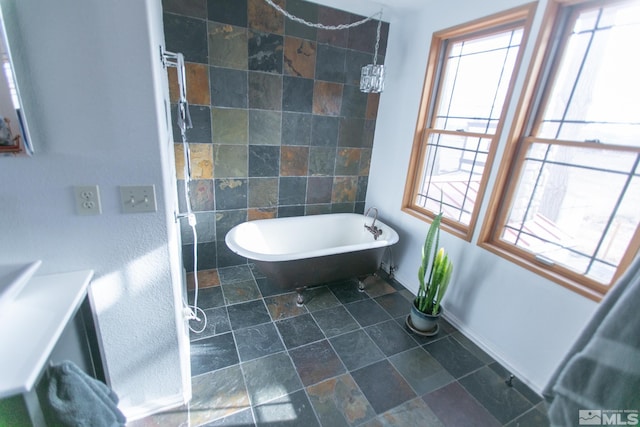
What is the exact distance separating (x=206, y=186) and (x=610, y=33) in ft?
9.57

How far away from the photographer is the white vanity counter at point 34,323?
26.7 inches

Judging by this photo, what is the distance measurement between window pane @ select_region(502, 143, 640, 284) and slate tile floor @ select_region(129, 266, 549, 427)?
2.89ft

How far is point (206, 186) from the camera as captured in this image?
261 cm

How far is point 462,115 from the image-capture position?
229 centimetres

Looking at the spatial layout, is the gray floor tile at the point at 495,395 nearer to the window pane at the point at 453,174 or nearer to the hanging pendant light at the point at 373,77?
the window pane at the point at 453,174

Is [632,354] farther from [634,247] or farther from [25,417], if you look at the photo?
[25,417]

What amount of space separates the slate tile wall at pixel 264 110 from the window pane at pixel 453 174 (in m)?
0.84

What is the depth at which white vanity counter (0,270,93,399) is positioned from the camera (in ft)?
2.22

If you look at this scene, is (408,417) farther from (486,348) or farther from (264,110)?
(264,110)

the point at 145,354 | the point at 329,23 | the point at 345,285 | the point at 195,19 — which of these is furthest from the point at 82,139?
the point at 329,23

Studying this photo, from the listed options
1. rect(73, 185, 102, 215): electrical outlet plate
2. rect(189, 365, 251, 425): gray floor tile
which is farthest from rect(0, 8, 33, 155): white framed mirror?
rect(189, 365, 251, 425): gray floor tile

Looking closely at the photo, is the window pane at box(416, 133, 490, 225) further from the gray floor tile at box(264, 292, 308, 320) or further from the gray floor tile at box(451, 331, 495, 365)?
the gray floor tile at box(264, 292, 308, 320)

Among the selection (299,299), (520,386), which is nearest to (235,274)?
(299,299)

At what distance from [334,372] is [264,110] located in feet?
7.42
